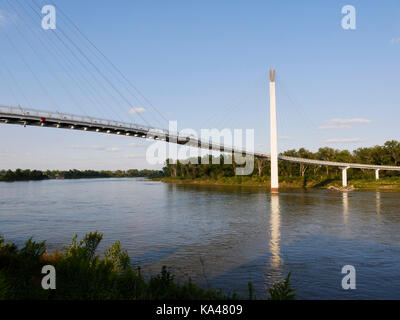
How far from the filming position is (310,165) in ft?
375

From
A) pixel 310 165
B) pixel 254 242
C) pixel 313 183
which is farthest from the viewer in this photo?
pixel 310 165

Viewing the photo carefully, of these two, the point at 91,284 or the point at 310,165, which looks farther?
the point at 310,165

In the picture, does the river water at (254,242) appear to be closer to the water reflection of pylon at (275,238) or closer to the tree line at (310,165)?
the water reflection of pylon at (275,238)

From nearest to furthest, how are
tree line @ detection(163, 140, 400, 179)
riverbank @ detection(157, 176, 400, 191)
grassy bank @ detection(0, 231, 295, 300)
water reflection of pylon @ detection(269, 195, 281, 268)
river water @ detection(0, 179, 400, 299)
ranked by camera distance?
1. grassy bank @ detection(0, 231, 295, 300)
2. river water @ detection(0, 179, 400, 299)
3. water reflection of pylon @ detection(269, 195, 281, 268)
4. riverbank @ detection(157, 176, 400, 191)
5. tree line @ detection(163, 140, 400, 179)

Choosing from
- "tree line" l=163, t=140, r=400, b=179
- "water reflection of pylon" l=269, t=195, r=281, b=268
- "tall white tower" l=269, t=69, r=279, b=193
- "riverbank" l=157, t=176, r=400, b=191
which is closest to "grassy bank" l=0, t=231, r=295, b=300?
"water reflection of pylon" l=269, t=195, r=281, b=268

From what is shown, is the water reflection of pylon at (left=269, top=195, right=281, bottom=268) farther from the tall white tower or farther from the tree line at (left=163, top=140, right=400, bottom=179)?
the tree line at (left=163, top=140, right=400, bottom=179)

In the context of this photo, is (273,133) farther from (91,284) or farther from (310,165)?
(91,284)

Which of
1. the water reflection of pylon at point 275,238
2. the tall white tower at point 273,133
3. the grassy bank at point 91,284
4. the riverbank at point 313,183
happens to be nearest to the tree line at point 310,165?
the riverbank at point 313,183

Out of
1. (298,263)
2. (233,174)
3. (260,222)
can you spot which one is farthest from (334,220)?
(233,174)

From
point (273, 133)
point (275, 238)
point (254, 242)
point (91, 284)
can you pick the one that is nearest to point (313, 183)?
point (273, 133)

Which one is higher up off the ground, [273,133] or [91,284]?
[273,133]

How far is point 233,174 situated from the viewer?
12744 centimetres

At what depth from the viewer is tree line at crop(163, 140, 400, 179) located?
326 feet
